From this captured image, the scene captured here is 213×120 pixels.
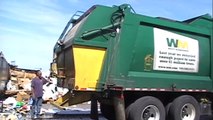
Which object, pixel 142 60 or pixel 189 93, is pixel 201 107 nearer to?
pixel 189 93

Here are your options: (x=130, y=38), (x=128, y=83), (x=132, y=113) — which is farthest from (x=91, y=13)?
(x=132, y=113)

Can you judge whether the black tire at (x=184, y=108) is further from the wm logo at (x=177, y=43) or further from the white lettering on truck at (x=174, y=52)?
the wm logo at (x=177, y=43)

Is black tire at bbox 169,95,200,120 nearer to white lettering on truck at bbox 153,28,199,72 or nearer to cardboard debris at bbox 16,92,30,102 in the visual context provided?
white lettering on truck at bbox 153,28,199,72

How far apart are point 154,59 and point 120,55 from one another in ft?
3.47

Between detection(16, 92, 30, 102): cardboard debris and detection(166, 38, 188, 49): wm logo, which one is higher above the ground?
detection(166, 38, 188, 49): wm logo

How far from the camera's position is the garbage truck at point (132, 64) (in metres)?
9.83

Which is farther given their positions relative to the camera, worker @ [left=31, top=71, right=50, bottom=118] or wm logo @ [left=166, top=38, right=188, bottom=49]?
worker @ [left=31, top=71, right=50, bottom=118]

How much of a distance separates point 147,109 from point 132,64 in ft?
3.89

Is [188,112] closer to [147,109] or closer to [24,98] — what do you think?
[147,109]

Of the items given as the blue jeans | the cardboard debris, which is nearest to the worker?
the blue jeans

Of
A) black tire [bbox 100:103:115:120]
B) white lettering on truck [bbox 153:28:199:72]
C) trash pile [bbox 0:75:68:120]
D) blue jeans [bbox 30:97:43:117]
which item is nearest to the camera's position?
white lettering on truck [bbox 153:28:199:72]

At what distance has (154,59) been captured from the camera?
10.5 metres

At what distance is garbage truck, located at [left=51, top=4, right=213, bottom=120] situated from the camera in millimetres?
9828

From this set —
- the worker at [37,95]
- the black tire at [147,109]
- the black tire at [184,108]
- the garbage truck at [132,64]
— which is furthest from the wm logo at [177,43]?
the worker at [37,95]
